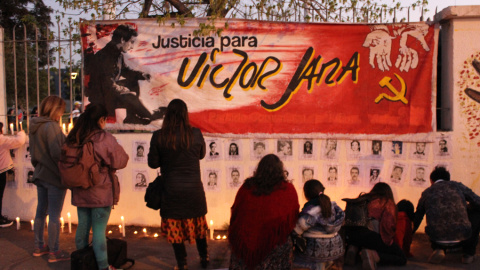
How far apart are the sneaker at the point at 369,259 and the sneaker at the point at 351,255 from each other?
0.38ft

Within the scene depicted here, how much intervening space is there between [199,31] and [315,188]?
2939mm

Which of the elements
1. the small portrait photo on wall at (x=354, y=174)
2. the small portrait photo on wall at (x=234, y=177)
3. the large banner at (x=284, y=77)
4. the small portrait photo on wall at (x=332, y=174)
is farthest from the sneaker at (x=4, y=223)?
the small portrait photo on wall at (x=354, y=174)

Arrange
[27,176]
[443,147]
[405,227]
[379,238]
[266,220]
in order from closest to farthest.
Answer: [266,220]
[379,238]
[405,227]
[443,147]
[27,176]

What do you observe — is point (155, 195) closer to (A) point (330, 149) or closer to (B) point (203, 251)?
(B) point (203, 251)

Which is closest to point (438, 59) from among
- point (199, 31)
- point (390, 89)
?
point (390, 89)

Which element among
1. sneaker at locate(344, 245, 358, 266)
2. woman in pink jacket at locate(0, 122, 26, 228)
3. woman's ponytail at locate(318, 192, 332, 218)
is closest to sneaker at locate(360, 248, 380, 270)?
sneaker at locate(344, 245, 358, 266)

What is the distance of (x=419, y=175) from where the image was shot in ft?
22.1

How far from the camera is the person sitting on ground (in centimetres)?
546

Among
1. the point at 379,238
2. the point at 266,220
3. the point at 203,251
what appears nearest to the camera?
the point at 266,220

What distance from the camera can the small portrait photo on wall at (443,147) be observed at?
6.68 metres

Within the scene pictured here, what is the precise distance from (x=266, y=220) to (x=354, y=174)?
2805 mm

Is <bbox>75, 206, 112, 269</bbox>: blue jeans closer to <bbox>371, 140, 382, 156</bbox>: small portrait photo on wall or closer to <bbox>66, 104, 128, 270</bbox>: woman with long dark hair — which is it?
<bbox>66, 104, 128, 270</bbox>: woman with long dark hair

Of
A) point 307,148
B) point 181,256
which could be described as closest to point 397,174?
point 307,148

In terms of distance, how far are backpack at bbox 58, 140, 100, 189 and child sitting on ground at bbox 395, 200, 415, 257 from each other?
135 inches
